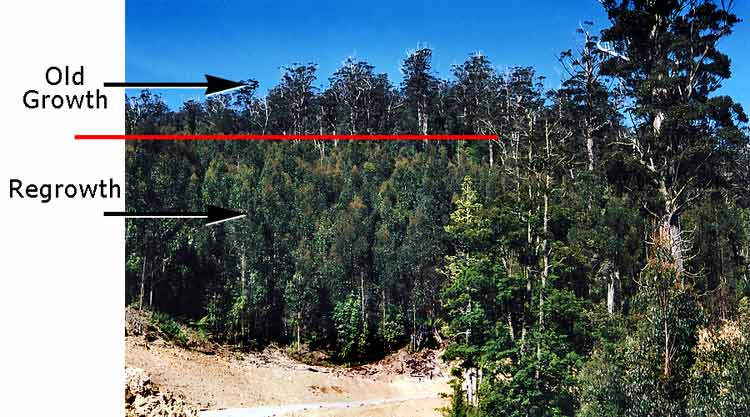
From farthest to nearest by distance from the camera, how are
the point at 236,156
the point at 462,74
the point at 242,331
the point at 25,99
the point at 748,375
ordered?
the point at 462,74 → the point at 236,156 → the point at 242,331 → the point at 748,375 → the point at 25,99

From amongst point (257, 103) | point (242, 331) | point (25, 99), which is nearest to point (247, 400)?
point (242, 331)

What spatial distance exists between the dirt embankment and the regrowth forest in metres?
1.71

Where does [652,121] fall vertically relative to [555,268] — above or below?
above

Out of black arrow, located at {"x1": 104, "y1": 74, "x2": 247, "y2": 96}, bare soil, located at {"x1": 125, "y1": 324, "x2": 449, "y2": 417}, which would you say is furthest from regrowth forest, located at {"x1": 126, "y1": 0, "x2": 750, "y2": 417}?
black arrow, located at {"x1": 104, "y1": 74, "x2": 247, "y2": 96}

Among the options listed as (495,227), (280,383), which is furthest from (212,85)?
(280,383)

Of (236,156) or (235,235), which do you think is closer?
(235,235)

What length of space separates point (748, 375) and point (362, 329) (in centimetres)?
1776

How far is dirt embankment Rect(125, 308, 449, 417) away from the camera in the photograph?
1969 cm

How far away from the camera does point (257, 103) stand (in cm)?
4159

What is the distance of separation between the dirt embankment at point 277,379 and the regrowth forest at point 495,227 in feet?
5.60

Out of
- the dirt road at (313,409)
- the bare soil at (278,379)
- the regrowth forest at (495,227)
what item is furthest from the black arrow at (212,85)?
the bare soil at (278,379)

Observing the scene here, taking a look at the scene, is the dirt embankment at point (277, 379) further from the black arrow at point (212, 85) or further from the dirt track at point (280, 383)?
the black arrow at point (212, 85)

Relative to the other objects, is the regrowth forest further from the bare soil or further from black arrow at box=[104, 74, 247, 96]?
black arrow at box=[104, 74, 247, 96]

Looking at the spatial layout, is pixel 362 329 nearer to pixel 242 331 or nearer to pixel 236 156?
pixel 242 331
